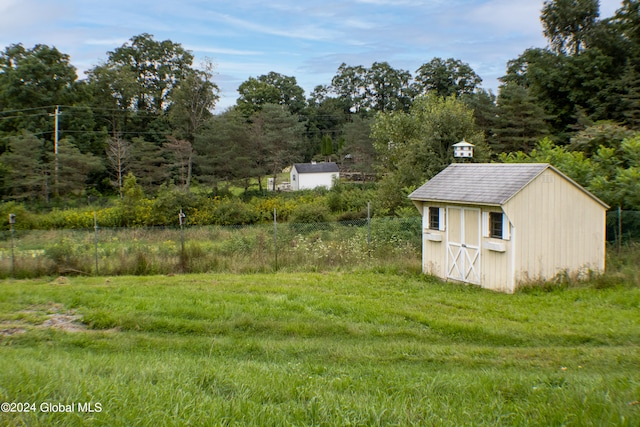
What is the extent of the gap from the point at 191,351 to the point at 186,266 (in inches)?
319

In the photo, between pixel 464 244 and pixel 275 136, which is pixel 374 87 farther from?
pixel 464 244

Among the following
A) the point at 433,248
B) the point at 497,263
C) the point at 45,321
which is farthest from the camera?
the point at 433,248

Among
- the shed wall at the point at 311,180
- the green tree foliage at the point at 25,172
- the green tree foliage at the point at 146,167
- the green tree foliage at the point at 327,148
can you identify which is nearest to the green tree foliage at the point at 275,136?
the shed wall at the point at 311,180

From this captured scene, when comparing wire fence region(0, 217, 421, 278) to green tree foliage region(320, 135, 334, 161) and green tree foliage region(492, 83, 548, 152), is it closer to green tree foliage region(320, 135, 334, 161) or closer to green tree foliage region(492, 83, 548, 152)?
green tree foliage region(492, 83, 548, 152)

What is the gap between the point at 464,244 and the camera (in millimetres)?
13844

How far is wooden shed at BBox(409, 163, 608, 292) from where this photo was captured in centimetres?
1253

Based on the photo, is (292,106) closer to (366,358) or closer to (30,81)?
(30,81)

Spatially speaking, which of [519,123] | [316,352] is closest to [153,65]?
[519,123]

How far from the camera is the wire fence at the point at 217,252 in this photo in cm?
1464

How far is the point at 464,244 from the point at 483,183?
1708mm

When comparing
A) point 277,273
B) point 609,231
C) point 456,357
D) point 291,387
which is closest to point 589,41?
point 609,231

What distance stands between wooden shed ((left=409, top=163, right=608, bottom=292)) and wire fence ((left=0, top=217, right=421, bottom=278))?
204cm

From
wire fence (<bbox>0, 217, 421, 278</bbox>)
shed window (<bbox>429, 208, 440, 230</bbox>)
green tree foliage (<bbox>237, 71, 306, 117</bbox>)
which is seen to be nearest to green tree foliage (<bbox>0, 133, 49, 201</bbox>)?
wire fence (<bbox>0, 217, 421, 278</bbox>)

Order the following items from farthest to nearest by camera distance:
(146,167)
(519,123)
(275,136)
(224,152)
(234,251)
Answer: (275,136) → (224,152) → (146,167) → (519,123) → (234,251)
